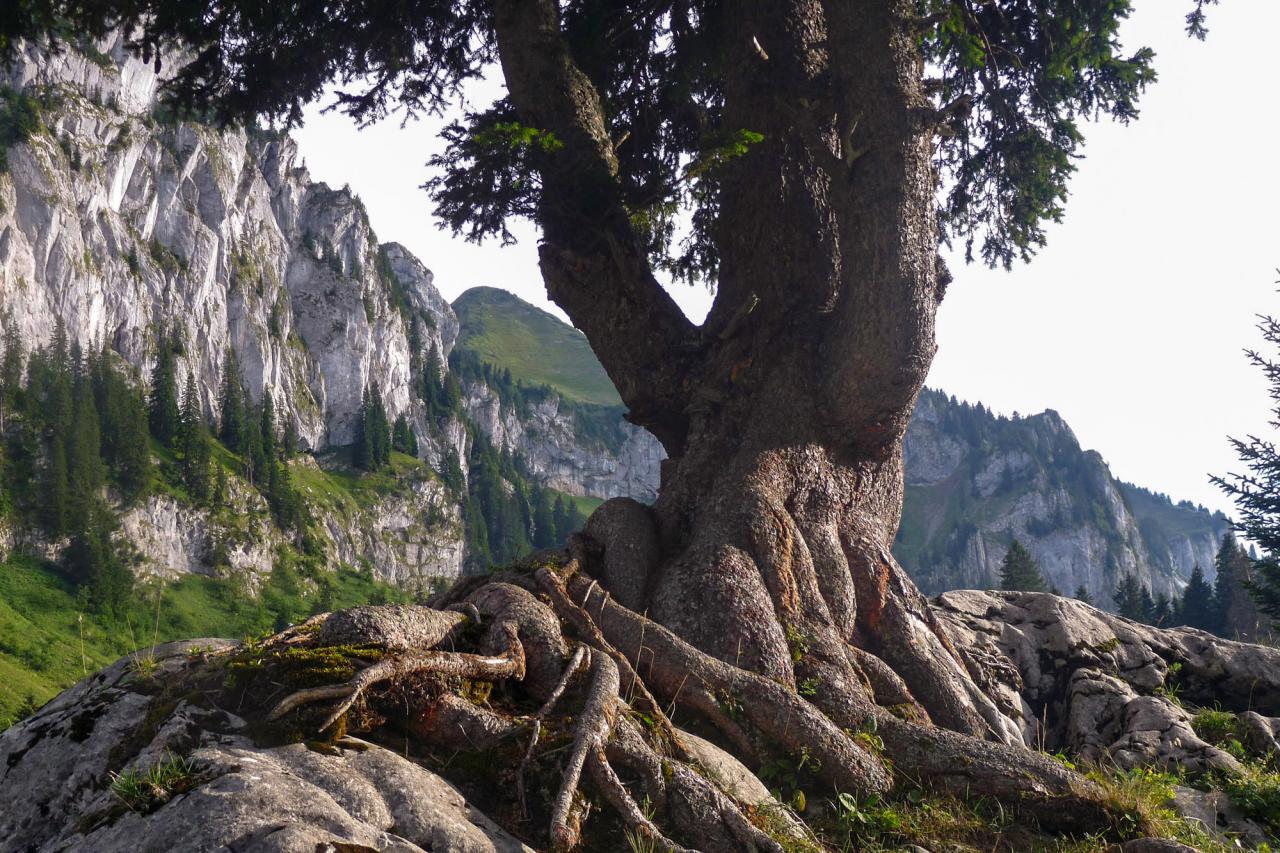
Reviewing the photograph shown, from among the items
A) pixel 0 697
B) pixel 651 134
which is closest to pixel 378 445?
pixel 0 697

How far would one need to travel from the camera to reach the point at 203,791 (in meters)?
3.86

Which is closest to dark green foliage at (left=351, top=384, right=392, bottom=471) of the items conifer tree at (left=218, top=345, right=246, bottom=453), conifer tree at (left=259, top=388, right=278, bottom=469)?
conifer tree at (left=259, top=388, right=278, bottom=469)

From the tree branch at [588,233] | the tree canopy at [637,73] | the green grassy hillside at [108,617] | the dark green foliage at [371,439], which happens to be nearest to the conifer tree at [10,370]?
the green grassy hillside at [108,617]

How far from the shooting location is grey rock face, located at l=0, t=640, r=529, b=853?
3.70 meters

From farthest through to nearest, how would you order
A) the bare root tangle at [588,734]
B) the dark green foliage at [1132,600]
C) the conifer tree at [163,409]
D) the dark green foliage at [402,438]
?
the dark green foliage at [402,438], the conifer tree at [163,409], the dark green foliage at [1132,600], the bare root tangle at [588,734]

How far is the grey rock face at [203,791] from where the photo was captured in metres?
3.70

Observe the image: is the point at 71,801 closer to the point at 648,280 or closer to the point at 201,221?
the point at 648,280

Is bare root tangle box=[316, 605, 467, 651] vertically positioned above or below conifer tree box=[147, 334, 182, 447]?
below

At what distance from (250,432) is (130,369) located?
20.8 metres

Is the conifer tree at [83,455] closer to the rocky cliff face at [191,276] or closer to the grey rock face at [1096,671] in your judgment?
the rocky cliff face at [191,276]

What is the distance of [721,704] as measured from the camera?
687cm

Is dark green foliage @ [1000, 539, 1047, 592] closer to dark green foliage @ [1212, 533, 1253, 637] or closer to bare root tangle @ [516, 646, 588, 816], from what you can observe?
dark green foliage @ [1212, 533, 1253, 637]

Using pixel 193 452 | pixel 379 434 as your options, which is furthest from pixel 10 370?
pixel 379 434

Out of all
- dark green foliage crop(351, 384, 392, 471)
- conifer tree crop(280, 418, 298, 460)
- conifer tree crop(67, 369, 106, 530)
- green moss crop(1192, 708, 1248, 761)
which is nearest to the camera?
green moss crop(1192, 708, 1248, 761)
